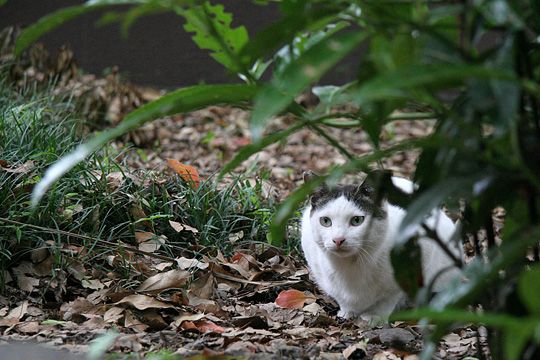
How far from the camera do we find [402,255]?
182cm

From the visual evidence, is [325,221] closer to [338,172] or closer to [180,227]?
[180,227]

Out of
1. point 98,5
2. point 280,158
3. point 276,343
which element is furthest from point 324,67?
point 280,158

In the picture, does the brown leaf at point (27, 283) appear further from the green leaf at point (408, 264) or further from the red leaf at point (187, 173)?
the green leaf at point (408, 264)

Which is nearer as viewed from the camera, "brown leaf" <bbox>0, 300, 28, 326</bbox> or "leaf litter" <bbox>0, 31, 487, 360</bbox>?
A: "leaf litter" <bbox>0, 31, 487, 360</bbox>

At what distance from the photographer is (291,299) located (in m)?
3.64

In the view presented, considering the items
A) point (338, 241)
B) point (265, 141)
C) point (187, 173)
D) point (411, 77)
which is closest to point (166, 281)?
point (338, 241)

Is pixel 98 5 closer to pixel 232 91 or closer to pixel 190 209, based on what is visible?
pixel 232 91

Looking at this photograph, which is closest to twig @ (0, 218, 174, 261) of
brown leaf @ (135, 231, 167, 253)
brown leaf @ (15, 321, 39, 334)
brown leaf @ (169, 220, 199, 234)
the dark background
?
brown leaf @ (135, 231, 167, 253)

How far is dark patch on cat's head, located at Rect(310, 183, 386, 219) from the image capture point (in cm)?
380

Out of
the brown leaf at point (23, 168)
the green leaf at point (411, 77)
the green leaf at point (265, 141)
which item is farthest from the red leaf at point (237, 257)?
the green leaf at point (411, 77)

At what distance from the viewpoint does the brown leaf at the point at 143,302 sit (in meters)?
3.16

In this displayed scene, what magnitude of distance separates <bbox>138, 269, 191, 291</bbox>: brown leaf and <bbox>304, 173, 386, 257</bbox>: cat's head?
26.5 inches

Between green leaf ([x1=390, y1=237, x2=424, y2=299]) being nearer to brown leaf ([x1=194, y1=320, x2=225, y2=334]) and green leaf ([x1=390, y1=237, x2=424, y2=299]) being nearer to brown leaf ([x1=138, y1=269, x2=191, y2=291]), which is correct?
brown leaf ([x1=194, y1=320, x2=225, y2=334])

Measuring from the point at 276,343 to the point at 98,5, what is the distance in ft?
5.43
